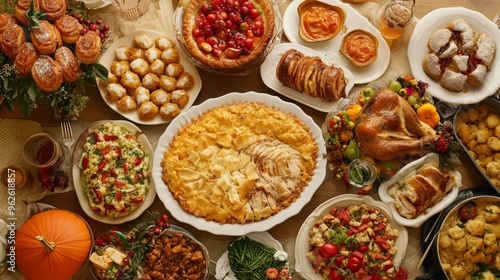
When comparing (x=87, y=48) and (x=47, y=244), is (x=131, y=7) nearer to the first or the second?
(x=87, y=48)

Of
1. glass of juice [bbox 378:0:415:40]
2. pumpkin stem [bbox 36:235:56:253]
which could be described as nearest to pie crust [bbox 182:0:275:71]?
glass of juice [bbox 378:0:415:40]

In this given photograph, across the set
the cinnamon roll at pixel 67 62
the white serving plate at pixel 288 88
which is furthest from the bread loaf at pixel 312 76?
the cinnamon roll at pixel 67 62

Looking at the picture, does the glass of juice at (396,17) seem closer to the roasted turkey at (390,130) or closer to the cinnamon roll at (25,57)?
the roasted turkey at (390,130)

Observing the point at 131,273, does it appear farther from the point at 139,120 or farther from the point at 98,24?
the point at 98,24

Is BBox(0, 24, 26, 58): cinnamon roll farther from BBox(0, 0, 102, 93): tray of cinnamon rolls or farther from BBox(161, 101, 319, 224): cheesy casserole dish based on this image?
BBox(161, 101, 319, 224): cheesy casserole dish

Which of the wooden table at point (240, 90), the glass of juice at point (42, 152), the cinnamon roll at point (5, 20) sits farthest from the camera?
the wooden table at point (240, 90)

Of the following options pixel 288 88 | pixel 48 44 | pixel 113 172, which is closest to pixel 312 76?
pixel 288 88
